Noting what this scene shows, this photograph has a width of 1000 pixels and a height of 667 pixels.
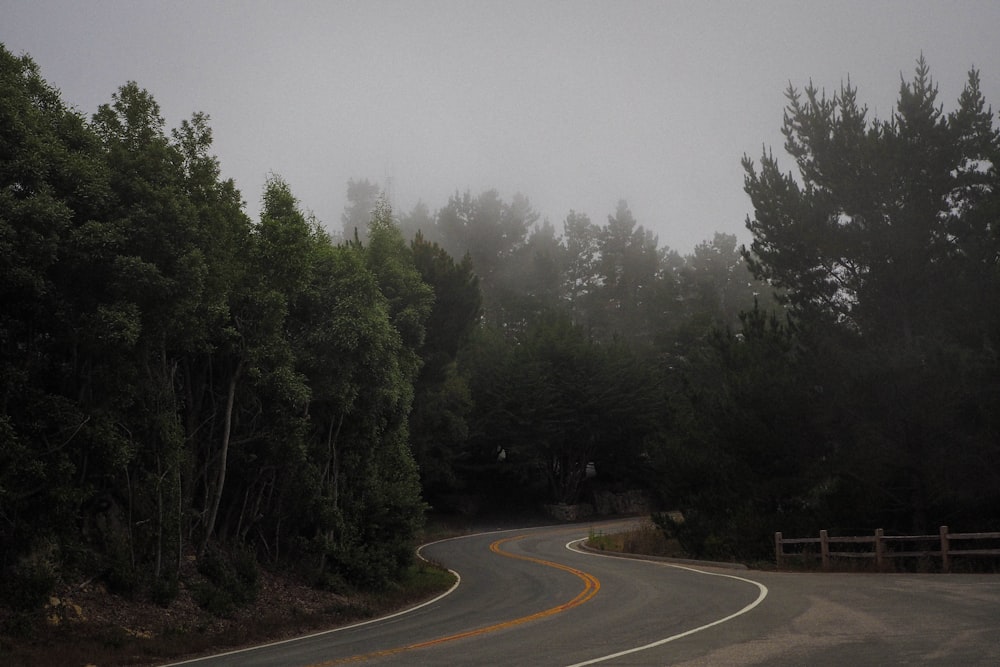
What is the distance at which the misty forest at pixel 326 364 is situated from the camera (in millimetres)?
13586

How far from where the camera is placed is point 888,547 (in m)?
24.5

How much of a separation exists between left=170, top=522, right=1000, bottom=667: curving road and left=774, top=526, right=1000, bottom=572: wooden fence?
156cm

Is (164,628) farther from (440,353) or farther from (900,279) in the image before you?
(440,353)

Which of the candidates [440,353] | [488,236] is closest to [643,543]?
[440,353]

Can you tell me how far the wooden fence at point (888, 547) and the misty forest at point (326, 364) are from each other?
0.74 m

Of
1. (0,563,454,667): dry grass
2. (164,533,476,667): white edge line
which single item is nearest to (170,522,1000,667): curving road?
(164,533,476,667): white edge line

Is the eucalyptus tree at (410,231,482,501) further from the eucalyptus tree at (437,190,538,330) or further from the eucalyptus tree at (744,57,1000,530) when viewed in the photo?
the eucalyptus tree at (437,190,538,330)

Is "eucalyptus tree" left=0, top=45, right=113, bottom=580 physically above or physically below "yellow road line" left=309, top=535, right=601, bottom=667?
above

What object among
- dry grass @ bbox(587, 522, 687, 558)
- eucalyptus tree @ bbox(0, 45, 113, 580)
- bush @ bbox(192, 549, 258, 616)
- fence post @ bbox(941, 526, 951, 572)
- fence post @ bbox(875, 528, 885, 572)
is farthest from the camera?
dry grass @ bbox(587, 522, 687, 558)

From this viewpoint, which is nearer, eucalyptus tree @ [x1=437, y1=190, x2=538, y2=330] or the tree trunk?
the tree trunk

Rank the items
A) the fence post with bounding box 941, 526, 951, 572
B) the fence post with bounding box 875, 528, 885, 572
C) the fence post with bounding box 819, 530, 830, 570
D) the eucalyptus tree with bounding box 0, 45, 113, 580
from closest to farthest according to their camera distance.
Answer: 1. the eucalyptus tree with bounding box 0, 45, 113, 580
2. the fence post with bounding box 941, 526, 951, 572
3. the fence post with bounding box 875, 528, 885, 572
4. the fence post with bounding box 819, 530, 830, 570

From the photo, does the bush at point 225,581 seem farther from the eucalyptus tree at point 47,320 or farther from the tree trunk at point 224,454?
the eucalyptus tree at point 47,320

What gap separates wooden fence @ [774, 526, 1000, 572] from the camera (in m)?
21.1

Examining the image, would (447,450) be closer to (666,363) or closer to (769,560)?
(769,560)
